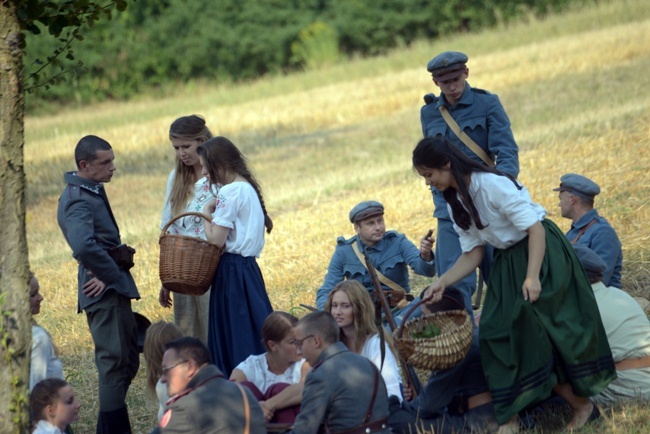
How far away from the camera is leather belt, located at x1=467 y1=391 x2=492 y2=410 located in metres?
6.33

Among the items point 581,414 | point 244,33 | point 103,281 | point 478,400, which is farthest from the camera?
point 244,33

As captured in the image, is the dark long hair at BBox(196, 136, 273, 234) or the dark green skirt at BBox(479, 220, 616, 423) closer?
the dark green skirt at BBox(479, 220, 616, 423)

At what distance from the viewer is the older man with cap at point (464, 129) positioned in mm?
7305

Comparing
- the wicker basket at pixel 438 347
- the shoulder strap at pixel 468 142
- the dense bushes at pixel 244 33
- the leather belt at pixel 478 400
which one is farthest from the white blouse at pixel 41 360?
the dense bushes at pixel 244 33

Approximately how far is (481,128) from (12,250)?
11.3ft

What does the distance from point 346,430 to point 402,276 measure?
248 centimetres

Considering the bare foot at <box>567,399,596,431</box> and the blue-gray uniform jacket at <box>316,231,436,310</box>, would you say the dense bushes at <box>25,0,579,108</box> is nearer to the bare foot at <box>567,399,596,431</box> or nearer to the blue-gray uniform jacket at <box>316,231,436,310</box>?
the blue-gray uniform jacket at <box>316,231,436,310</box>

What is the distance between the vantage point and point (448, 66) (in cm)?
733

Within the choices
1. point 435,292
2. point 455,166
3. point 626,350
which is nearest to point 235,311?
point 435,292

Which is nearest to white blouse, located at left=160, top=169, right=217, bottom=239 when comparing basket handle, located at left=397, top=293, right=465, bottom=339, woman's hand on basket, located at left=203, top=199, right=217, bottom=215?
woman's hand on basket, located at left=203, top=199, right=217, bottom=215

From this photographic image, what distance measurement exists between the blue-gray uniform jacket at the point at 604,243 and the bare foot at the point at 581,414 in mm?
1668

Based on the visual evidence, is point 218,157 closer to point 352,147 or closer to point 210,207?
point 210,207

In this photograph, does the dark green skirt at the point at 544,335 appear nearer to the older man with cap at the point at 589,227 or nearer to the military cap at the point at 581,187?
the older man with cap at the point at 589,227

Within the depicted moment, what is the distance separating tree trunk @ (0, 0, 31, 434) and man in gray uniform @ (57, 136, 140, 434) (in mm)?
1535
